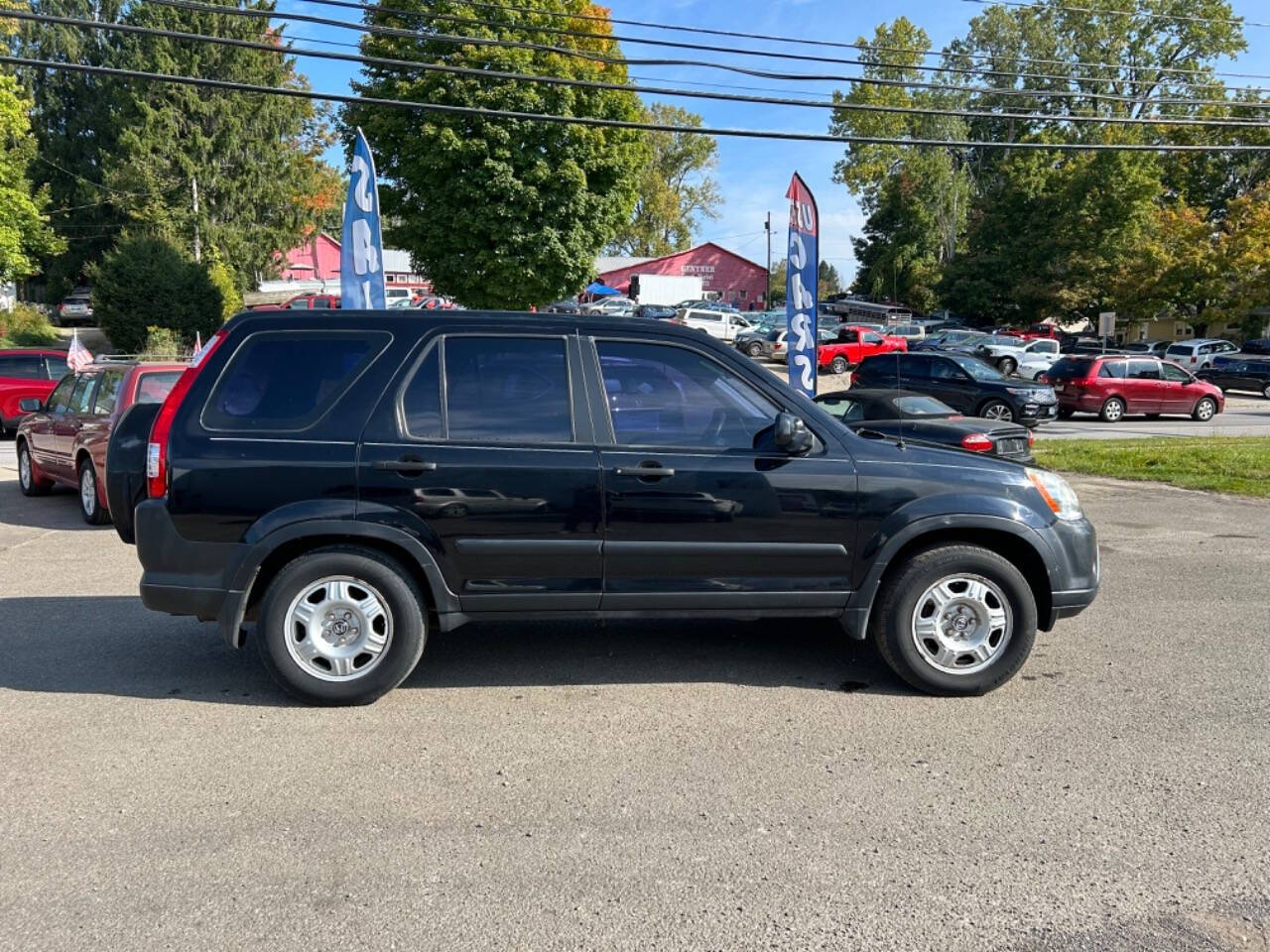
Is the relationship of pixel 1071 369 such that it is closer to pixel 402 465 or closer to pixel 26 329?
pixel 402 465

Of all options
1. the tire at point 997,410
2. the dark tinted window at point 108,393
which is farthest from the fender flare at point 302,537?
the tire at point 997,410

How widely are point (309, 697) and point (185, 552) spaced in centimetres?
90

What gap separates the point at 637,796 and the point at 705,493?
1.51m

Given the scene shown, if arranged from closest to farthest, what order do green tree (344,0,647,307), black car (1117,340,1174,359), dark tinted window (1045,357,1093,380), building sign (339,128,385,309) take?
1. building sign (339,128,385,309)
2. dark tinted window (1045,357,1093,380)
3. green tree (344,0,647,307)
4. black car (1117,340,1174,359)

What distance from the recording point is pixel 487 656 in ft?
18.4

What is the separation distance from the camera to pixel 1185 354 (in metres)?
40.9

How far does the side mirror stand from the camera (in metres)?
4.72

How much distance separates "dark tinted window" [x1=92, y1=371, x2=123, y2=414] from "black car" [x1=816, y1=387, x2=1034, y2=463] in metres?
7.28

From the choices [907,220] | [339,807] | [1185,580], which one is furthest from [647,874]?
[907,220]

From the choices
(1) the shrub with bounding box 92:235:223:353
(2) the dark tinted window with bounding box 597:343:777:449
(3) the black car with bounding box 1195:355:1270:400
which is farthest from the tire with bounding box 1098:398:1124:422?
(1) the shrub with bounding box 92:235:223:353

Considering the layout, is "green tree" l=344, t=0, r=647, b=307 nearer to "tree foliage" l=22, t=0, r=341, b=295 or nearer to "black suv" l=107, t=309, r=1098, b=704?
"tree foliage" l=22, t=0, r=341, b=295

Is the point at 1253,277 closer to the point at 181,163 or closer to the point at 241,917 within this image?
the point at 181,163

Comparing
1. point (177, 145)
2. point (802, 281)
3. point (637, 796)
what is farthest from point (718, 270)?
point (637, 796)

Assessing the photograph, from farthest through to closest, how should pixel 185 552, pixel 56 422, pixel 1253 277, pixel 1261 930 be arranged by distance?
pixel 1253 277 < pixel 56 422 < pixel 185 552 < pixel 1261 930
